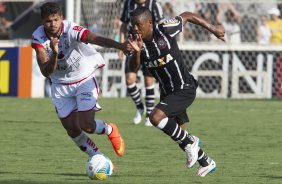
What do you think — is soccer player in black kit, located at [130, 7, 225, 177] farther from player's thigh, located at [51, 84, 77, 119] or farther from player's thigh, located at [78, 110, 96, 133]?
player's thigh, located at [51, 84, 77, 119]

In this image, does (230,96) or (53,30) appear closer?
(53,30)

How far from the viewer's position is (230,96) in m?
22.6

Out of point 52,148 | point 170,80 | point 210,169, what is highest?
point 170,80

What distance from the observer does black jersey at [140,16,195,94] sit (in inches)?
392

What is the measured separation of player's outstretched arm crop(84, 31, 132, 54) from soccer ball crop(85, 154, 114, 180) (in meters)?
A: 1.12

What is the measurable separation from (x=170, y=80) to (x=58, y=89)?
1.20 metres

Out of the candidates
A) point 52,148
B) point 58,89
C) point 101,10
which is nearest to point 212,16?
point 101,10

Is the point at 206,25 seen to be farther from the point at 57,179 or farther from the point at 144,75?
the point at 144,75

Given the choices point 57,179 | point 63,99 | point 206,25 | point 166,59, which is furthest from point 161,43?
point 57,179

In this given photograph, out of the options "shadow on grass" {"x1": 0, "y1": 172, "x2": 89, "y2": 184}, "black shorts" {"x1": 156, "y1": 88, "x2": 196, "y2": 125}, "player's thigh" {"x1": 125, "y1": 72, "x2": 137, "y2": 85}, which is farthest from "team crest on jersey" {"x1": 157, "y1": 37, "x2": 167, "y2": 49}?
"player's thigh" {"x1": 125, "y1": 72, "x2": 137, "y2": 85}

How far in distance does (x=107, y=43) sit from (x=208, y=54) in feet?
43.9

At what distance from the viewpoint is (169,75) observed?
10039 mm

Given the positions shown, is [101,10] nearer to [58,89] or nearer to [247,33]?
[247,33]

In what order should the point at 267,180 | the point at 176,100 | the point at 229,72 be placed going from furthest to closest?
the point at 229,72
the point at 176,100
the point at 267,180
